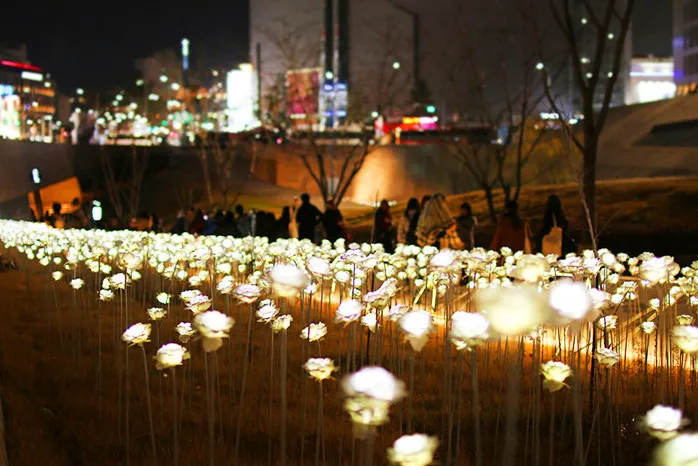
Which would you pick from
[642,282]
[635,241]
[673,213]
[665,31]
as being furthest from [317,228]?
[665,31]

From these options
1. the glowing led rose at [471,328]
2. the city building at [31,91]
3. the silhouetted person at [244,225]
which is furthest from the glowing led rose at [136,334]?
the city building at [31,91]

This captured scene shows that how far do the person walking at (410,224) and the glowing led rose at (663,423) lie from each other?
8712mm

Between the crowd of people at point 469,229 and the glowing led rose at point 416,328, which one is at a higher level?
the glowing led rose at point 416,328

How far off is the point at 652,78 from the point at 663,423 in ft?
207

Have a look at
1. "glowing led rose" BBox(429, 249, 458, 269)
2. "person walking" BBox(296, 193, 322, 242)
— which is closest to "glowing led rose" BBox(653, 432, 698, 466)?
"glowing led rose" BBox(429, 249, 458, 269)

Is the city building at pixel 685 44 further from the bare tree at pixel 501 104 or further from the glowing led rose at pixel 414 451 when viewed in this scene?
the glowing led rose at pixel 414 451

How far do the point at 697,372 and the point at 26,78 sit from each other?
10386cm

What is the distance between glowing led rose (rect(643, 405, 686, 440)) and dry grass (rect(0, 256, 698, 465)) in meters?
0.55

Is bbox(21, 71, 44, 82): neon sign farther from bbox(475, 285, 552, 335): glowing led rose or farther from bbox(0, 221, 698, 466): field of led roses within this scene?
bbox(475, 285, 552, 335): glowing led rose

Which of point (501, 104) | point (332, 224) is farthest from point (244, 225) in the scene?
point (501, 104)

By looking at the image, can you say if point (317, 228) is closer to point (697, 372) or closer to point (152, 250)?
point (152, 250)

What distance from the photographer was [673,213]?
625 inches

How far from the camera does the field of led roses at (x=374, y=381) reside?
2.93m

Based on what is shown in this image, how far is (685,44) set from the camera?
170 feet
